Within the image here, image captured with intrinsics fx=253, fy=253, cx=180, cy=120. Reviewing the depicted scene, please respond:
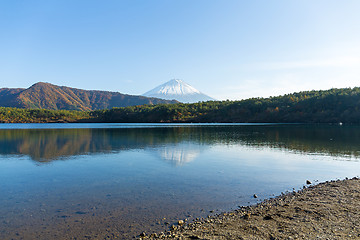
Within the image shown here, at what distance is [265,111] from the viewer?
162625 mm

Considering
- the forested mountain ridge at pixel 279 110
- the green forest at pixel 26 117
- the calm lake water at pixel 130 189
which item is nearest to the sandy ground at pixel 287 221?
the calm lake water at pixel 130 189

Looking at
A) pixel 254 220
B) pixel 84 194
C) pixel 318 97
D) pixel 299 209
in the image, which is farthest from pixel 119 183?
pixel 318 97

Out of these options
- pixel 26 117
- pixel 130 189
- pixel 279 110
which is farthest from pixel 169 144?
pixel 26 117

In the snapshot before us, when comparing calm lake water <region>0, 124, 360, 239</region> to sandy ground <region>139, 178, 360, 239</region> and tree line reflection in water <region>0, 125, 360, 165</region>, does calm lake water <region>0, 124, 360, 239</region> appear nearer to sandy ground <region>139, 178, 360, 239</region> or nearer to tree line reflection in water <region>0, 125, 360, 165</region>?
sandy ground <region>139, 178, 360, 239</region>

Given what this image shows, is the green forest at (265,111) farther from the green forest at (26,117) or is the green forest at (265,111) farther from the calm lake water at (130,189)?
the calm lake water at (130,189)

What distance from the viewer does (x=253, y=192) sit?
1351cm

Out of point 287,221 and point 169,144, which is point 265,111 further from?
point 287,221

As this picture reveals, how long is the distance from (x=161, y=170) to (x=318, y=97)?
492 ft

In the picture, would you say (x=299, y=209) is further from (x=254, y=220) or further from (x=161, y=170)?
(x=161, y=170)

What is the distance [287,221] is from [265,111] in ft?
532

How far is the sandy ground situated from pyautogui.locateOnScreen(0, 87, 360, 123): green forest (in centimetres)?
12990

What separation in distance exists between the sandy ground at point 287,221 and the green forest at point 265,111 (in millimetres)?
129905

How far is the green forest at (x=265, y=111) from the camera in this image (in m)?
130

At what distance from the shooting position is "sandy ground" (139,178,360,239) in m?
7.97
